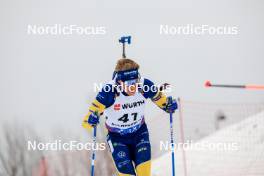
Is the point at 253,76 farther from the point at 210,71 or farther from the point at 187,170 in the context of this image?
the point at 187,170

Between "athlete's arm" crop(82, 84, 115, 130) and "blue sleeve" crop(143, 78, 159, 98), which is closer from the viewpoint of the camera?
"athlete's arm" crop(82, 84, 115, 130)

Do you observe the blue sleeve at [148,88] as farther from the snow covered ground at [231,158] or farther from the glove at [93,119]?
the snow covered ground at [231,158]

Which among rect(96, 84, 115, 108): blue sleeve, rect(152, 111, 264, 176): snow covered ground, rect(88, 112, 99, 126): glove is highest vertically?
rect(96, 84, 115, 108): blue sleeve

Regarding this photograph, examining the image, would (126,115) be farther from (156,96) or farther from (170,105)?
(170,105)

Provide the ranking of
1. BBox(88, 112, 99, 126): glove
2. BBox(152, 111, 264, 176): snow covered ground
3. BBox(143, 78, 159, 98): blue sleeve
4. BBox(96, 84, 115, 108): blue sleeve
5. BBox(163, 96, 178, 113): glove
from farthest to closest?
BBox(152, 111, 264, 176): snow covered ground, BBox(163, 96, 178, 113): glove, BBox(143, 78, 159, 98): blue sleeve, BBox(88, 112, 99, 126): glove, BBox(96, 84, 115, 108): blue sleeve

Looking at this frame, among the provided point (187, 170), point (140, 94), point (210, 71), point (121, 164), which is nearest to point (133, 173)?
point (121, 164)

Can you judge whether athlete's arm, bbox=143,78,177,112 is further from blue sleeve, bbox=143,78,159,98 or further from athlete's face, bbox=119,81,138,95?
athlete's face, bbox=119,81,138,95

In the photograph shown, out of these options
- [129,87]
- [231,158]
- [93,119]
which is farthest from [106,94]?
[231,158]

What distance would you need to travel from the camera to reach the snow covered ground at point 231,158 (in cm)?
1192

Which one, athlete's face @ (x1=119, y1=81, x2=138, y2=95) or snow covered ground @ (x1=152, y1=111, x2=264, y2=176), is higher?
athlete's face @ (x1=119, y1=81, x2=138, y2=95)

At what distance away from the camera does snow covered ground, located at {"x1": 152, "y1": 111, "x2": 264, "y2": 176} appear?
1192 centimetres

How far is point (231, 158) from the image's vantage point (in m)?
12.8

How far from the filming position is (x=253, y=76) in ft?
286

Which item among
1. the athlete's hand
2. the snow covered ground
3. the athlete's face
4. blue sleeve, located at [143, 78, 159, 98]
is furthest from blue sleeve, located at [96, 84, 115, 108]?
the snow covered ground
